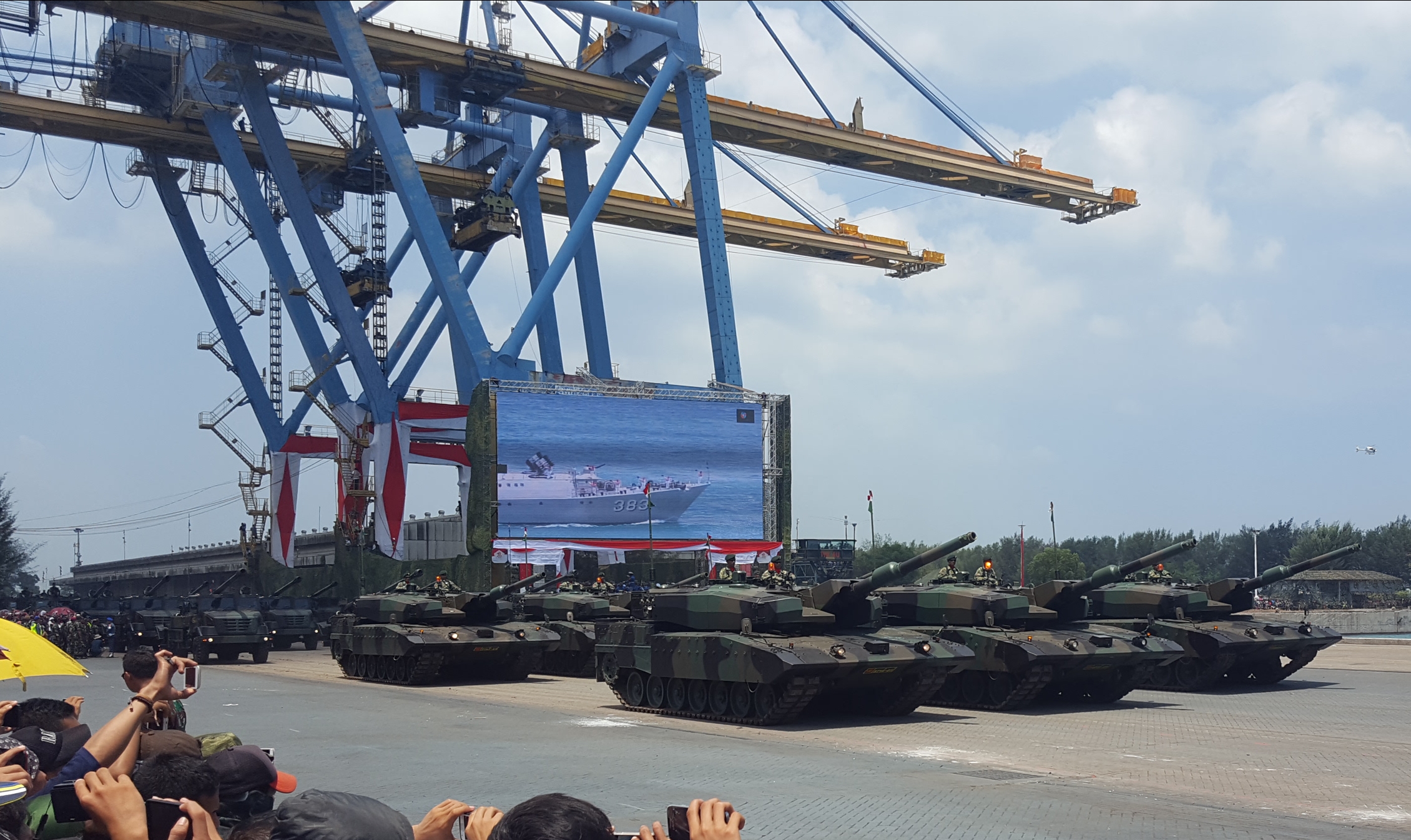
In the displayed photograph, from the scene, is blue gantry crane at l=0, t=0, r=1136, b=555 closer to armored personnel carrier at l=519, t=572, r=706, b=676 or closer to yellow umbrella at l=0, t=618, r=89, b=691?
armored personnel carrier at l=519, t=572, r=706, b=676

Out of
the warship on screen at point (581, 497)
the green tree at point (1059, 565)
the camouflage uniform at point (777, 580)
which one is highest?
the warship on screen at point (581, 497)

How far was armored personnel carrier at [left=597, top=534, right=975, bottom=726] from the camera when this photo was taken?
17422 millimetres

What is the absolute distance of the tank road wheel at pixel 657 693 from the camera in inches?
781

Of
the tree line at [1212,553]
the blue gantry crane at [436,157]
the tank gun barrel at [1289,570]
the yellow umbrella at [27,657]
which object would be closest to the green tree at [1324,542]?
the tree line at [1212,553]

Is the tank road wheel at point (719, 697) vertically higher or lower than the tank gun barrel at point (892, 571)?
lower

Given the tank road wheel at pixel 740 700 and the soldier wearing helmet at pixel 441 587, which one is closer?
the tank road wheel at pixel 740 700

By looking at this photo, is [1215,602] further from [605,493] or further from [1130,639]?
[605,493]

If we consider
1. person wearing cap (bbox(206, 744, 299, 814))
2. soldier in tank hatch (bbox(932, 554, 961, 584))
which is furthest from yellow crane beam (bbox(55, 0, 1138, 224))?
person wearing cap (bbox(206, 744, 299, 814))

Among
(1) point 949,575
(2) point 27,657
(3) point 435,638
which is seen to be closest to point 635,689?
(1) point 949,575

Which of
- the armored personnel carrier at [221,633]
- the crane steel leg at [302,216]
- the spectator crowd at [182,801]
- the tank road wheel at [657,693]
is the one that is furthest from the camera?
the crane steel leg at [302,216]

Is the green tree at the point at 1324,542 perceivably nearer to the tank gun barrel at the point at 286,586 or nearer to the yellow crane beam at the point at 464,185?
the yellow crane beam at the point at 464,185

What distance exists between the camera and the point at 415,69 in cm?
4244

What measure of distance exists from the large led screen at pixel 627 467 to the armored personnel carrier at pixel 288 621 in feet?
20.9

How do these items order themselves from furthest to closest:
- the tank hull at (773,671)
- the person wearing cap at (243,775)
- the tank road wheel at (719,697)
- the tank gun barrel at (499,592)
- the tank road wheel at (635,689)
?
the tank gun barrel at (499,592), the tank road wheel at (635,689), the tank road wheel at (719,697), the tank hull at (773,671), the person wearing cap at (243,775)
